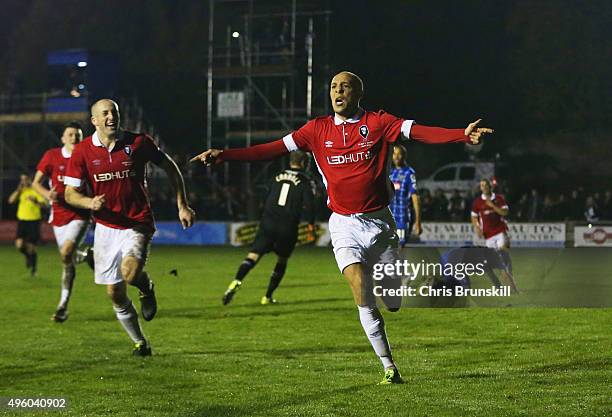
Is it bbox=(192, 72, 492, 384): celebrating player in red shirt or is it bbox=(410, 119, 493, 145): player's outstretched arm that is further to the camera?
bbox=(192, 72, 492, 384): celebrating player in red shirt

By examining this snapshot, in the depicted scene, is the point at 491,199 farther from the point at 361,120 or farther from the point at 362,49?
the point at 362,49

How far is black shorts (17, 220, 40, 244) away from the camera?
2262 cm

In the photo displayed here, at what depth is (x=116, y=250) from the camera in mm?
10141

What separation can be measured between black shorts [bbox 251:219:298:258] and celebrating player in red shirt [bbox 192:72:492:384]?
276 inches

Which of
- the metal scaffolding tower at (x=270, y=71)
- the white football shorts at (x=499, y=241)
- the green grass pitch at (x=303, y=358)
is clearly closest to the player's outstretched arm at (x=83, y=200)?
the green grass pitch at (x=303, y=358)

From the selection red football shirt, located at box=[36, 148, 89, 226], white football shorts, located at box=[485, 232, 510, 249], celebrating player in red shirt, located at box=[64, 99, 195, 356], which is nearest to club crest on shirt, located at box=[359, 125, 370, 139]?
celebrating player in red shirt, located at box=[64, 99, 195, 356]

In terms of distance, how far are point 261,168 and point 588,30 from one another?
13.4 m

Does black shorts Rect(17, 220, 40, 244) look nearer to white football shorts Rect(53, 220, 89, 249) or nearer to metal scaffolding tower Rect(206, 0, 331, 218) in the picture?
white football shorts Rect(53, 220, 89, 249)

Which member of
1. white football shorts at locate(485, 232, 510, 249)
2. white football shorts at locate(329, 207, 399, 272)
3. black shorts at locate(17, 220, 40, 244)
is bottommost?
black shorts at locate(17, 220, 40, 244)

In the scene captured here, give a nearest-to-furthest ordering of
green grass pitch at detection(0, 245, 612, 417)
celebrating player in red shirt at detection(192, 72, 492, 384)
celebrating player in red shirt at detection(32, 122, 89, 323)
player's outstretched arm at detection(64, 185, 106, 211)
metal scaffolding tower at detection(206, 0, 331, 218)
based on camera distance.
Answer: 1. green grass pitch at detection(0, 245, 612, 417)
2. celebrating player in red shirt at detection(192, 72, 492, 384)
3. player's outstretched arm at detection(64, 185, 106, 211)
4. celebrating player in red shirt at detection(32, 122, 89, 323)
5. metal scaffolding tower at detection(206, 0, 331, 218)

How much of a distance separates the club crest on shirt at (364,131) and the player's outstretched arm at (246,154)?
0.66 m

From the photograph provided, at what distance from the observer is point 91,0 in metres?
61.7

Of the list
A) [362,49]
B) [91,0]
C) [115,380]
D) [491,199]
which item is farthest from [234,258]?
[91,0]

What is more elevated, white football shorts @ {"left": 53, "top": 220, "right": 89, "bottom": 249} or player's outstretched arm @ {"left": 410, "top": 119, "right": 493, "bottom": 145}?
player's outstretched arm @ {"left": 410, "top": 119, "right": 493, "bottom": 145}
